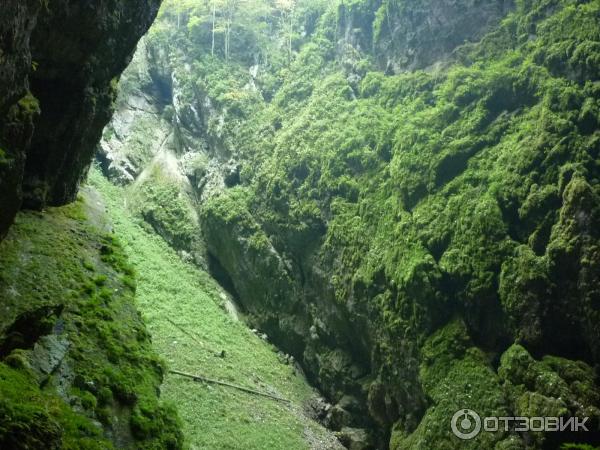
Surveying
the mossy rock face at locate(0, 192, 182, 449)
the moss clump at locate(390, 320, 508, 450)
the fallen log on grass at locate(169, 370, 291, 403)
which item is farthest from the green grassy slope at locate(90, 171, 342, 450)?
the mossy rock face at locate(0, 192, 182, 449)

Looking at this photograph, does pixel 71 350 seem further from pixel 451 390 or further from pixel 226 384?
pixel 451 390

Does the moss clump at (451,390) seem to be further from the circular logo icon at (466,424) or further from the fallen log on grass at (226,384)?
the fallen log on grass at (226,384)

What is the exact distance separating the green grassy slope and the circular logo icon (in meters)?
5.94

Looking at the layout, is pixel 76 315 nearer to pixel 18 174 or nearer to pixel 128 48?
pixel 18 174

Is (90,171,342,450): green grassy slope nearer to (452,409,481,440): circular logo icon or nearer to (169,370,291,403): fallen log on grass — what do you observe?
(169,370,291,403): fallen log on grass

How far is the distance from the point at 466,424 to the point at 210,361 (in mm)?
11121

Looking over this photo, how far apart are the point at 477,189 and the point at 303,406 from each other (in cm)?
1257

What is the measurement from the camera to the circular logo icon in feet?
53.1

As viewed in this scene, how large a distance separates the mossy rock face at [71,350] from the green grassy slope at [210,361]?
19.0 ft

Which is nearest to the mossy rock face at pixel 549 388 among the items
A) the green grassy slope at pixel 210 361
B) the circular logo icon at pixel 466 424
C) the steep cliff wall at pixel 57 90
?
the circular logo icon at pixel 466 424

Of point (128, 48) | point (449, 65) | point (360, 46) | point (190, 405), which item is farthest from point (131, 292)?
point (360, 46)

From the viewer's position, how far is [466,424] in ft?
53.8

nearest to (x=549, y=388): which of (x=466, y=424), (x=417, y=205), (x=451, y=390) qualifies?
(x=466, y=424)

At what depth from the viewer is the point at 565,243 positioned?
16.5 m
